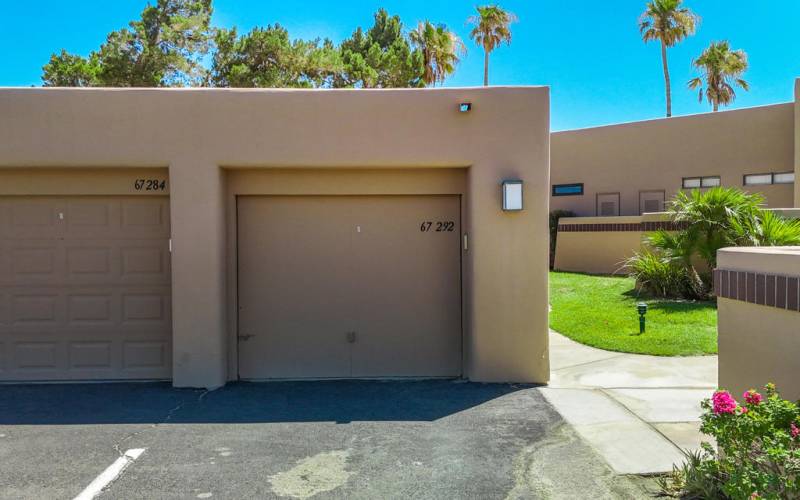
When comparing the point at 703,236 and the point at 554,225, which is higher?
the point at 554,225

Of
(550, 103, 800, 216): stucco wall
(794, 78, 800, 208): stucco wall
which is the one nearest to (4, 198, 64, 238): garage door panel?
(794, 78, 800, 208): stucco wall

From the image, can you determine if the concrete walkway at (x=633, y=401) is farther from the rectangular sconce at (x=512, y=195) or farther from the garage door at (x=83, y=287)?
the garage door at (x=83, y=287)

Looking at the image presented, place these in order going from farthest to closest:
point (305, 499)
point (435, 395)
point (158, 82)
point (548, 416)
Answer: point (158, 82) → point (435, 395) → point (548, 416) → point (305, 499)

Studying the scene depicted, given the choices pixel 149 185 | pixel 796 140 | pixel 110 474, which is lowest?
pixel 110 474

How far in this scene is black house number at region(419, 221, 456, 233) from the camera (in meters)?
8.11

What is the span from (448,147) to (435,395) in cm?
287

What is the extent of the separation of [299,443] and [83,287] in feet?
12.9

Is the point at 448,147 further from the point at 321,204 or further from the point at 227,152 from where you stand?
the point at 227,152

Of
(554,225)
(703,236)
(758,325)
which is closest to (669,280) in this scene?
(703,236)

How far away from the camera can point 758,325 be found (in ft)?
13.9

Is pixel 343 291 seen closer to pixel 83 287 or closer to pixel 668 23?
pixel 83 287

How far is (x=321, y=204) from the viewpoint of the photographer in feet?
26.4

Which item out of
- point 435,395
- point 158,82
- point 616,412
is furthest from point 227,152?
point 158,82

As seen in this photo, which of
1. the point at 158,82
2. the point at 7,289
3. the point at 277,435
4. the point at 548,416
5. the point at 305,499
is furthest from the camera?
the point at 158,82
